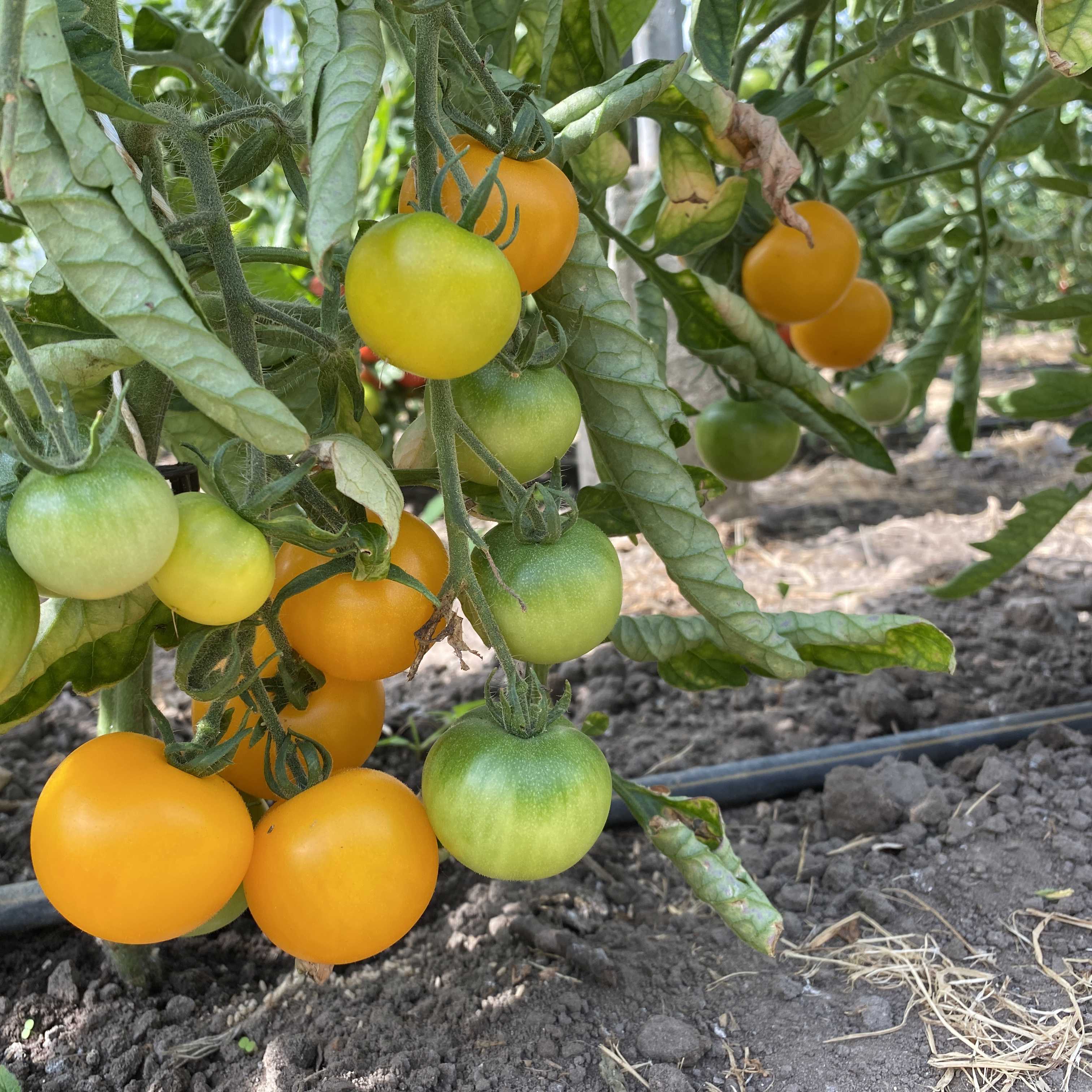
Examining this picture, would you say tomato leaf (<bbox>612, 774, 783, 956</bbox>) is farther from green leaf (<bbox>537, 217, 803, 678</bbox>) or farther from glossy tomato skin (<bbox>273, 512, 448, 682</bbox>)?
glossy tomato skin (<bbox>273, 512, 448, 682</bbox>)

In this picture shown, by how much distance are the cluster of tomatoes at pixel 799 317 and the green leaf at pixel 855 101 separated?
0.31ft

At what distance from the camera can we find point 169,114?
2.16 ft

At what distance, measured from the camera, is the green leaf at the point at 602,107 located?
0.70 meters

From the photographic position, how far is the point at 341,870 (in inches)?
27.0

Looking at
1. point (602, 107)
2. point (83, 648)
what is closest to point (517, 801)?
point (83, 648)

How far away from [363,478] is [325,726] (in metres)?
0.28

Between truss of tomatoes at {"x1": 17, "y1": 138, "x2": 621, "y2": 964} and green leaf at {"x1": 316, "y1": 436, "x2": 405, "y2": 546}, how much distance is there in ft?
0.21

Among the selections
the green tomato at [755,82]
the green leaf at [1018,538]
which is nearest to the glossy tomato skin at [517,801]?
the green leaf at [1018,538]

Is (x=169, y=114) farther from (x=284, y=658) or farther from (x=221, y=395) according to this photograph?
(x=284, y=658)

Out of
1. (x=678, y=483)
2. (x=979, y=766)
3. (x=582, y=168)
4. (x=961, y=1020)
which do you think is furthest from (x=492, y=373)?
(x=979, y=766)

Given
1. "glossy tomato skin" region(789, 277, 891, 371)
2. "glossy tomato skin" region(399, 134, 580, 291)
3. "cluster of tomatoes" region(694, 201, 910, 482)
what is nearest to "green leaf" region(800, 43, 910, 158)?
"cluster of tomatoes" region(694, 201, 910, 482)

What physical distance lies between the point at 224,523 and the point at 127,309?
12cm

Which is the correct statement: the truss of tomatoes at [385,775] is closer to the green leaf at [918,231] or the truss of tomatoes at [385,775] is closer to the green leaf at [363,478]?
the green leaf at [363,478]

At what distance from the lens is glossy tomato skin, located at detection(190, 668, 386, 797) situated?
0.78 meters
